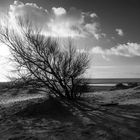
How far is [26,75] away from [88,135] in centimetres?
646

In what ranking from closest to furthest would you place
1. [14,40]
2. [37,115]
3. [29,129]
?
[29,129]
[37,115]
[14,40]

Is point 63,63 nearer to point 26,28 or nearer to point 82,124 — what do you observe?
point 26,28

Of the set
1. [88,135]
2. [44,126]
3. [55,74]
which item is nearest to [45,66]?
[55,74]

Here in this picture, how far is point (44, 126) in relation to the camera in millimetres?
5727

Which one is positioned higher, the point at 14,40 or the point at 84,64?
the point at 14,40

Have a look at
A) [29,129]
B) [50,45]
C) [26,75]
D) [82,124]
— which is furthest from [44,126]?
[50,45]

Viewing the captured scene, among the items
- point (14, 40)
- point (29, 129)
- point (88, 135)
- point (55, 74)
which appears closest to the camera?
point (88, 135)

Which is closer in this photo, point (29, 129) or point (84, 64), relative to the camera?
point (29, 129)

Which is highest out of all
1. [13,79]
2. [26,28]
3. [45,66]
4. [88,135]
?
[26,28]

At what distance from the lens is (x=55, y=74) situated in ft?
34.6

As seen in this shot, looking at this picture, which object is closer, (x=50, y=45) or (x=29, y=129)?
(x=29, y=129)

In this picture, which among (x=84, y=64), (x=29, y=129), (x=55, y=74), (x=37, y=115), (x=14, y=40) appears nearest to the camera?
(x=29, y=129)

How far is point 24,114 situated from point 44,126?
2.11 meters

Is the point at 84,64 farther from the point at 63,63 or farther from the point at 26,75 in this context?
the point at 26,75
